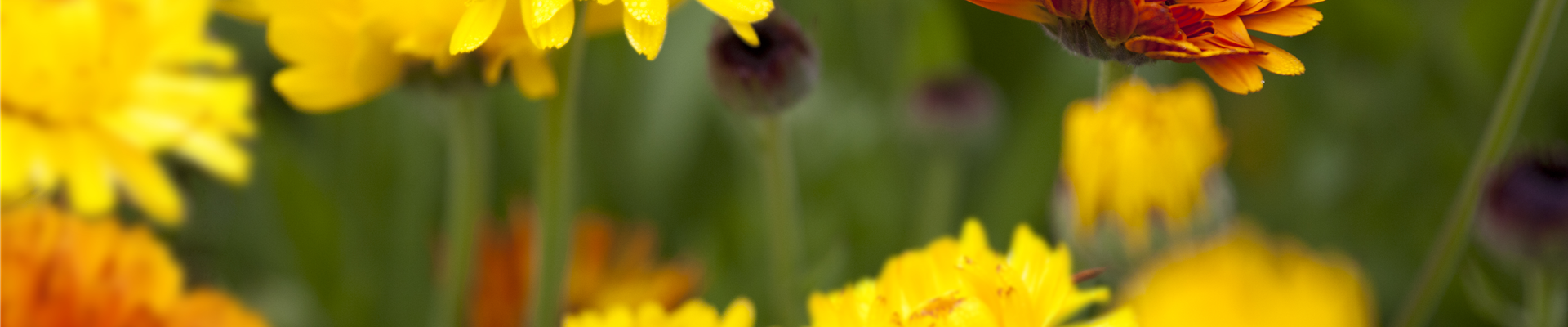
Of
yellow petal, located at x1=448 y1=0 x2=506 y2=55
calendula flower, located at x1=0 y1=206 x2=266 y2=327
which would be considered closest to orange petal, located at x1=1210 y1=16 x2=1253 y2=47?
yellow petal, located at x1=448 y1=0 x2=506 y2=55

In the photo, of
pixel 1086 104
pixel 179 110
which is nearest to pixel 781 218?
pixel 1086 104

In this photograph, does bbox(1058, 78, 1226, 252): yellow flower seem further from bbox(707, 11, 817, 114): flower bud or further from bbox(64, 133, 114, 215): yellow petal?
bbox(64, 133, 114, 215): yellow petal

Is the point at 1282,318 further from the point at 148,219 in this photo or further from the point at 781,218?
the point at 148,219

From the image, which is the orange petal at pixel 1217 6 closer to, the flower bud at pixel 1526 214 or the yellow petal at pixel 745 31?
the yellow petal at pixel 745 31

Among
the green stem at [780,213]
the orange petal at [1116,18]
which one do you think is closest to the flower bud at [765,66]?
the green stem at [780,213]

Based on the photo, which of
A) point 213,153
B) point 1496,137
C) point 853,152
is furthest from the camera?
point 853,152

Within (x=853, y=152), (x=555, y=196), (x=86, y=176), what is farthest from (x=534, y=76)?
(x=853, y=152)

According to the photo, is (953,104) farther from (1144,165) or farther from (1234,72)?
(1234,72)
